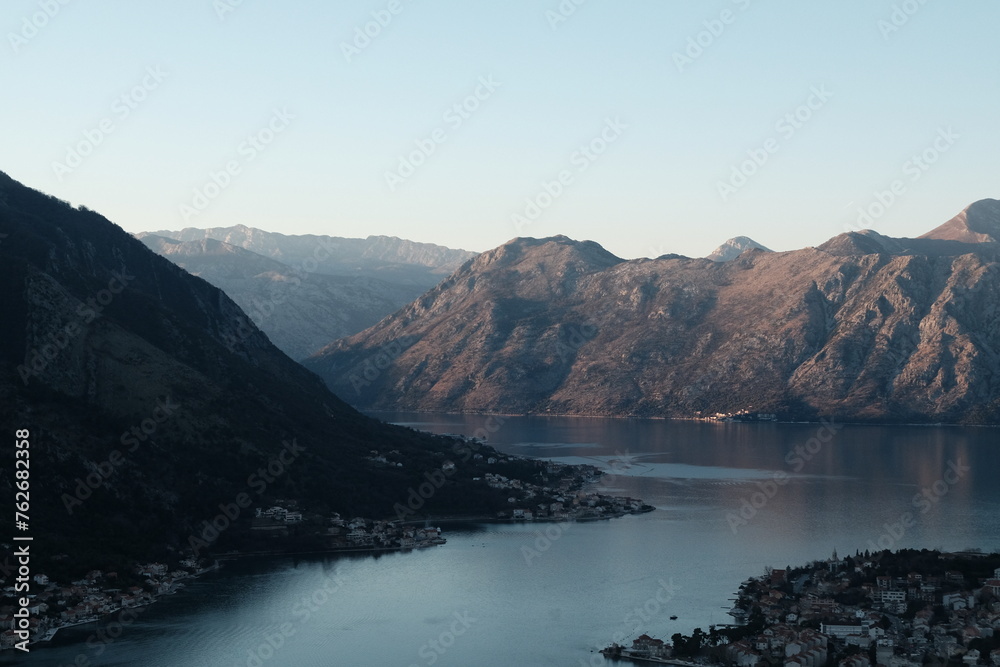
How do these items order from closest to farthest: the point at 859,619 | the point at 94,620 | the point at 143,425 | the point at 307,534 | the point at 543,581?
the point at 859,619 → the point at 94,620 → the point at 543,581 → the point at 307,534 → the point at 143,425

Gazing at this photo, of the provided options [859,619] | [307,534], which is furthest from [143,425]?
[859,619]

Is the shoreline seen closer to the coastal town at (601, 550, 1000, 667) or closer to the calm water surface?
the calm water surface

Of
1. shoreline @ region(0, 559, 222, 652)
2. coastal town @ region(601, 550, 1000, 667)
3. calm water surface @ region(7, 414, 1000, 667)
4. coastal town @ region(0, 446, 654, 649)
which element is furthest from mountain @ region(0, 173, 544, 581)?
coastal town @ region(601, 550, 1000, 667)

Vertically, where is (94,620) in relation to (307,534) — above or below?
below

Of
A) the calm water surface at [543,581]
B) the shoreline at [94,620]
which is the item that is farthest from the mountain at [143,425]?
the calm water surface at [543,581]

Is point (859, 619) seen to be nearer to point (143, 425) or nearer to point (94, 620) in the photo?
point (94, 620)

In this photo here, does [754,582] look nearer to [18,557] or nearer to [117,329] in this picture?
[18,557]

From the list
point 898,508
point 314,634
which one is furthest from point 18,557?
point 898,508
